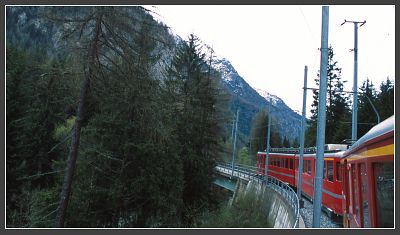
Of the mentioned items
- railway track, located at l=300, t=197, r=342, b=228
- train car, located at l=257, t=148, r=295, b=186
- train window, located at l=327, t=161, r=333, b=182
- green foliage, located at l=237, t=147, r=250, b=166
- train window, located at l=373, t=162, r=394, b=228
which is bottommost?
green foliage, located at l=237, t=147, r=250, b=166

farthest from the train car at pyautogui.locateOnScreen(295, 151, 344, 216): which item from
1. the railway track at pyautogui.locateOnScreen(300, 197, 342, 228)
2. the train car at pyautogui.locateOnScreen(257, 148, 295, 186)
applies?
the train car at pyautogui.locateOnScreen(257, 148, 295, 186)

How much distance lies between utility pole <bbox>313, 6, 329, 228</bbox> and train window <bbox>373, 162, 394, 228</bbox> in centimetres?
177

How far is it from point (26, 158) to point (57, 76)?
20.0m

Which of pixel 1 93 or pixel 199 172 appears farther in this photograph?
pixel 199 172

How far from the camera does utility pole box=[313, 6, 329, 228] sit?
24.1 feet

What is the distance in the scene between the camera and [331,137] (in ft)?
161

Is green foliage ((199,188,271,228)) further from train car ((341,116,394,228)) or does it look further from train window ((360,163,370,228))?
train car ((341,116,394,228))

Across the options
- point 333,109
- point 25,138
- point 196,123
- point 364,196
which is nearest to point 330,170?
point 364,196

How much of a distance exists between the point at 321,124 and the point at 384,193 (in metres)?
2.59

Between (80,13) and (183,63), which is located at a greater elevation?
(183,63)

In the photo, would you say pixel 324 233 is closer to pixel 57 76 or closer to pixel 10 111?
pixel 57 76

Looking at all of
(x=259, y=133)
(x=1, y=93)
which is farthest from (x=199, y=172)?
(x=259, y=133)

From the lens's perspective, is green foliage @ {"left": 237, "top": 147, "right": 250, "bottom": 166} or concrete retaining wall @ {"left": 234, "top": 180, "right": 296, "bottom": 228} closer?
concrete retaining wall @ {"left": 234, "top": 180, "right": 296, "bottom": 228}

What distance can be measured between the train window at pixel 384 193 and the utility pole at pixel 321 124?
1.77 metres
